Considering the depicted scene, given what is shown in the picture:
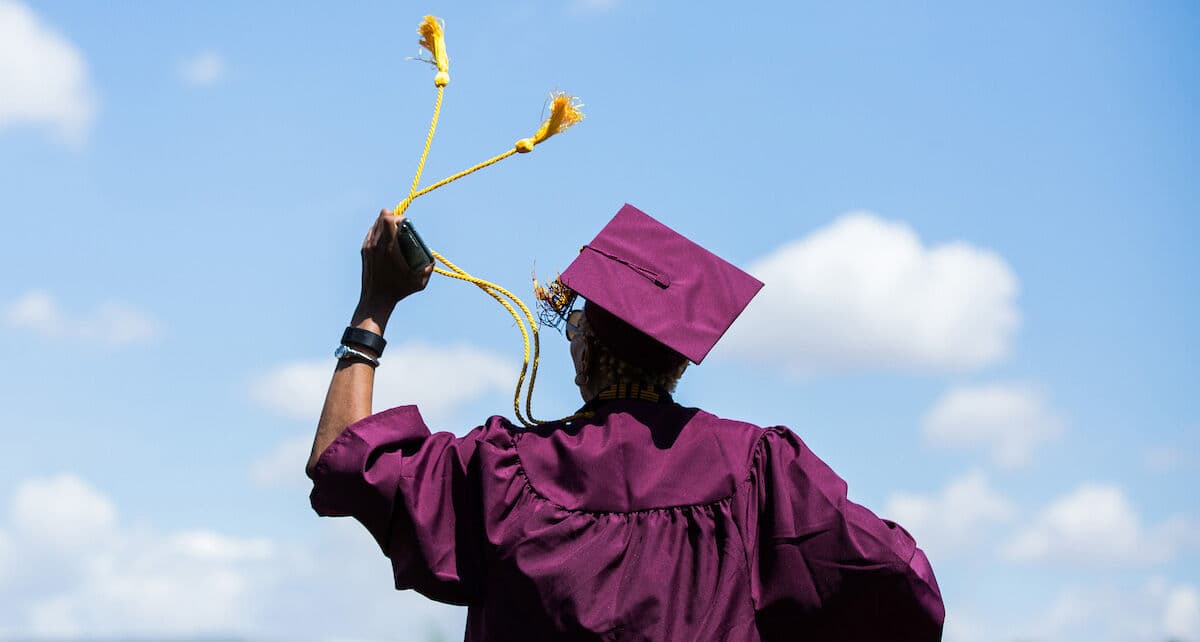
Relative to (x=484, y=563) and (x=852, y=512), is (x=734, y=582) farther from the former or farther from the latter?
(x=484, y=563)

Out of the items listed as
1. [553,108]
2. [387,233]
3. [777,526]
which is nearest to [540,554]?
[777,526]

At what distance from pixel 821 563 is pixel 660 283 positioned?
2.81 feet

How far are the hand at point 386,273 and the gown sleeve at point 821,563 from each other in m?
1.03

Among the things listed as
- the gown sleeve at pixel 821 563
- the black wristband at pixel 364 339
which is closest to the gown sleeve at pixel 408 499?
the black wristband at pixel 364 339

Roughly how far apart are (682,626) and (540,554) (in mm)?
391

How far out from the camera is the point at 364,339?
12.4 feet

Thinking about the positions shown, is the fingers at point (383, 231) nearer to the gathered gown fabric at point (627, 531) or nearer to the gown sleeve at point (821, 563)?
the gathered gown fabric at point (627, 531)

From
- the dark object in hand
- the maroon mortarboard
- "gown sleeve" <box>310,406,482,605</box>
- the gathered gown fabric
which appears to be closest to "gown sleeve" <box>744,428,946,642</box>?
the gathered gown fabric

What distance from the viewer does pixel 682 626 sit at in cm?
359

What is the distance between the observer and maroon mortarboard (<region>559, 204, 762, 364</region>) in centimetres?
387

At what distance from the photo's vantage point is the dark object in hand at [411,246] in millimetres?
3838

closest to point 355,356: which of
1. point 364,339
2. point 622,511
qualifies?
point 364,339

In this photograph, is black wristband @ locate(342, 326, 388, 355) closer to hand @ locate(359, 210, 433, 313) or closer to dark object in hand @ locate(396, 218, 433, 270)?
hand @ locate(359, 210, 433, 313)

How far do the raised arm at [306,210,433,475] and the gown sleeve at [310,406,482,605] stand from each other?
53mm
